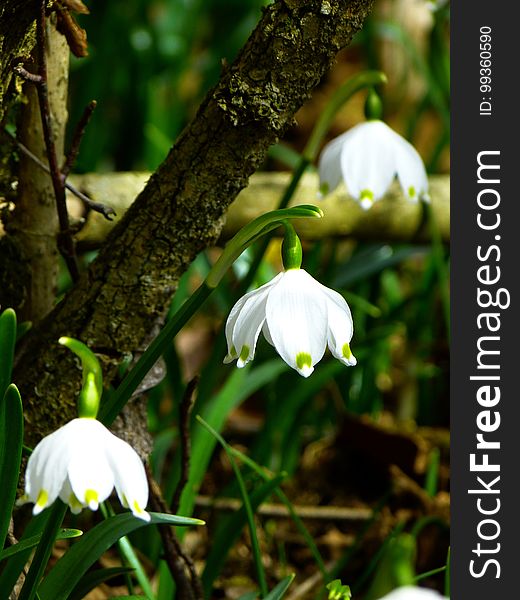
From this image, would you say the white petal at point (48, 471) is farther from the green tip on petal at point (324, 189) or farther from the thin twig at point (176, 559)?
the green tip on petal at point (324, 189)

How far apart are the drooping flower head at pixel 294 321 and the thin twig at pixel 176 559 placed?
285mm

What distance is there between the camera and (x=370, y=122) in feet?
4.28

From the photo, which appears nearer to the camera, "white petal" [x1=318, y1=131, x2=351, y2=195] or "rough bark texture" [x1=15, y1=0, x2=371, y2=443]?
"rough bark texture" [x1=15, y1=0, x2=371, y2=443]

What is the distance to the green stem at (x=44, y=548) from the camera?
74 cm

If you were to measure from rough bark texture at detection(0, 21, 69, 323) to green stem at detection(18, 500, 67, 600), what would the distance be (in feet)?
1.31

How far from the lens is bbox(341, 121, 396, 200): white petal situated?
1.26 m

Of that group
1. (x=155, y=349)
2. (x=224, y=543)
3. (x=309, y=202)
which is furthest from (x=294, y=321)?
(x=309, y=202)

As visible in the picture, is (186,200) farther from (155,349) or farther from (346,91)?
(346,91)

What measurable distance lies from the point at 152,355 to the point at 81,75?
168 cm

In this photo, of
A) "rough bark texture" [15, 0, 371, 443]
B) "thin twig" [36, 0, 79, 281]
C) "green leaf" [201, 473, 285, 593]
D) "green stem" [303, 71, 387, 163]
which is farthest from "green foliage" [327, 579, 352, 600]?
"green stem" [303, 71, 387, 163]

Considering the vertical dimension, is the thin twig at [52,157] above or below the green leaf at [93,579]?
above

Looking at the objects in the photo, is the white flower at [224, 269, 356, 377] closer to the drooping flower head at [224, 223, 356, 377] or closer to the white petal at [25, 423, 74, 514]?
the drooping flower head at [224, 223, 356, 377]

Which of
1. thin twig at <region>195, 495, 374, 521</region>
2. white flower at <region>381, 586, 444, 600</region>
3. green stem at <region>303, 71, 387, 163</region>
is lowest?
white flower at <region>381, 586, 444, 600</region>

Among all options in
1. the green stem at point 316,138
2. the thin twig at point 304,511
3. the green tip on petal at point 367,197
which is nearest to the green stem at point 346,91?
the green stem at point 316,138
